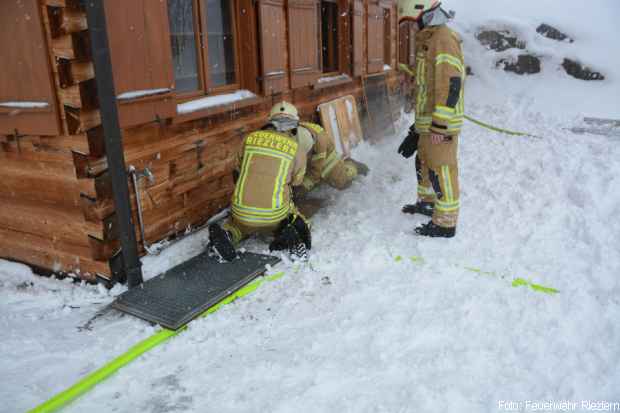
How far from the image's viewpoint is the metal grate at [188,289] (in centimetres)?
326

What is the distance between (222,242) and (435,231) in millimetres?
1965

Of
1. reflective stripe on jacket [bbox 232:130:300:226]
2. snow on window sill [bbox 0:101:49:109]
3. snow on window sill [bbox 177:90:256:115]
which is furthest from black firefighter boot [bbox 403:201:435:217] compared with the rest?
snow on window sill [bbox 0:101:49:109]

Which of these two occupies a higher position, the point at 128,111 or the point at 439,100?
the point at 128,111

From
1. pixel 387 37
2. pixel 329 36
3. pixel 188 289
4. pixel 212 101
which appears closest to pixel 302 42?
pixel 329 36

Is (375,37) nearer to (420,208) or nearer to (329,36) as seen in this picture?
(329,36)

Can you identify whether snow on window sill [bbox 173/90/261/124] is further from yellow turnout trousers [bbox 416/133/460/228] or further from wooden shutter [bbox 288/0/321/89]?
yellow turnout trousers [bbox 416/133/460/228]

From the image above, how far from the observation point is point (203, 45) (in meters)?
4.50

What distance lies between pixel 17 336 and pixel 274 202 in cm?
201

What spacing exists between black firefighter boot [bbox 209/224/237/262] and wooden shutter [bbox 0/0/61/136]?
4.58ft

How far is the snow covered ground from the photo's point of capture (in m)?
2.50

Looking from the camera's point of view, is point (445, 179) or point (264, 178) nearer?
point (264, 178)

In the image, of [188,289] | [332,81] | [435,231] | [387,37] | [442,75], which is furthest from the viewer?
[387,37]

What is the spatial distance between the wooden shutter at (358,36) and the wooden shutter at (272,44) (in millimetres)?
2284

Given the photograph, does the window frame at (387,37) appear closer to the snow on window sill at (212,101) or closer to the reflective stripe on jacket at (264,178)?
the snow on window sill at (212,101)
